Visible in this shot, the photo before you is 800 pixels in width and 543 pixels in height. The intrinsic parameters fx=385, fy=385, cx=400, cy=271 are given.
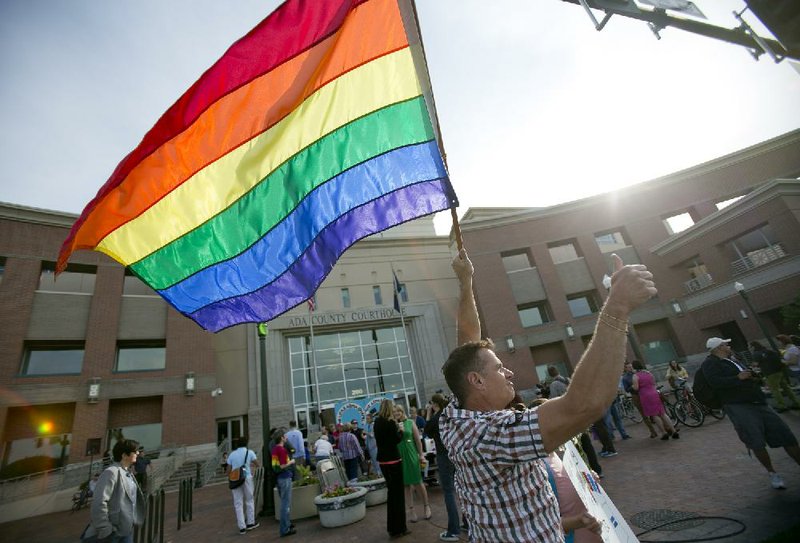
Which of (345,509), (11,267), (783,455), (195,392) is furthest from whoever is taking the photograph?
(195,392)

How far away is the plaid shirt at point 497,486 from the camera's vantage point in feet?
5.42

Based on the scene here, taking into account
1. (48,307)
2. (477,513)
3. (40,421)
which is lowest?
(477,513)

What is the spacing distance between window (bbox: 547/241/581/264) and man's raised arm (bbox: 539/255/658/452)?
2790 cm

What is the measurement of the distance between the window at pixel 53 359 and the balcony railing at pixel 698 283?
34765mm

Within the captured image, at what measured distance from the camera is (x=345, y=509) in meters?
7.50

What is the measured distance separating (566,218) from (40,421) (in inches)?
1269

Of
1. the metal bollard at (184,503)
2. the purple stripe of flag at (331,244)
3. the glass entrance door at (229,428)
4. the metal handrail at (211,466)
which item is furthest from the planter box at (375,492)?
the glass entrance door at (229,428)

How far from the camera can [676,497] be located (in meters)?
5.57

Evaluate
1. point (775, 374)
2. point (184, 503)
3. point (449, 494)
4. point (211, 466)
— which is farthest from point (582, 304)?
point (184, 503)

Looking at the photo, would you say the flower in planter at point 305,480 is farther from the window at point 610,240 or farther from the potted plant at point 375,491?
the window at point 610,240

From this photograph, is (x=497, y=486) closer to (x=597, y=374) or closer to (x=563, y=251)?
(x=597, y=374)

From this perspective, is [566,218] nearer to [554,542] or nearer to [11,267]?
[554,542]

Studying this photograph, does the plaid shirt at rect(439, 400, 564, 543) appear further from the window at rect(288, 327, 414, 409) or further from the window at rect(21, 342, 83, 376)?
the window at rect(288, 327, 414, 409)

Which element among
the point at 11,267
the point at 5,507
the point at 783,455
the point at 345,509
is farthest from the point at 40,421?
the point at 783,455
